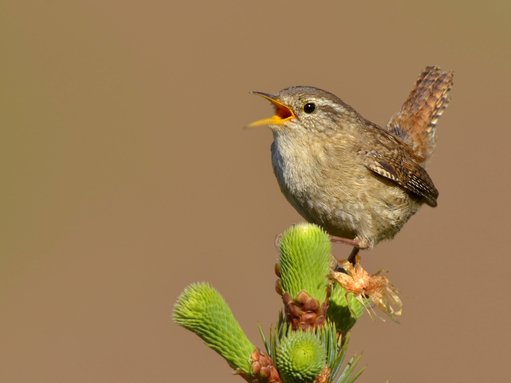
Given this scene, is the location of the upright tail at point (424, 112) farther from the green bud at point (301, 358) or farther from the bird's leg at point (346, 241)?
the green bud at point (301, 358)

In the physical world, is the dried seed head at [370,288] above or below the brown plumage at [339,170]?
below

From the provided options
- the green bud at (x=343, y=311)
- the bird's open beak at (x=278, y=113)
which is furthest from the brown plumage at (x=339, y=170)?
the green bud at (x=343, y=311)

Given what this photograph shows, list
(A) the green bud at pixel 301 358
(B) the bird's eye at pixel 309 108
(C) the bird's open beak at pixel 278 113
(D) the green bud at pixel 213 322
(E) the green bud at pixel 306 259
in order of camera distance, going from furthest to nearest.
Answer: (B) the bird's eye at pixel 309 108 < (C) the bird's open beak at pixel 278 113 < (E) the green bud at pixel 306 259 < (D) the green bud at pixel 213 322 < (A) the green bud at pixel 301 358

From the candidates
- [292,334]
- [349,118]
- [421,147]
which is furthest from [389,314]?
[421,147]

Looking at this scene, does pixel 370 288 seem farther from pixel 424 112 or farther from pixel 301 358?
pixel 424 112

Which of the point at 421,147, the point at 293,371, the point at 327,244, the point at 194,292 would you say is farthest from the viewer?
the point at 421,147

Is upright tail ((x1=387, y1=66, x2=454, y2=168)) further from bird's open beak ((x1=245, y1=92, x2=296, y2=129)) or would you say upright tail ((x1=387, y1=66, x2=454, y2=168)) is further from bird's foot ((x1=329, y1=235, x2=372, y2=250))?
bird's open beak ((x1=245, y1=92, x2=296, y2=129))

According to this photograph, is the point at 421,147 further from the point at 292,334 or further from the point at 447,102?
the point at 292,334
